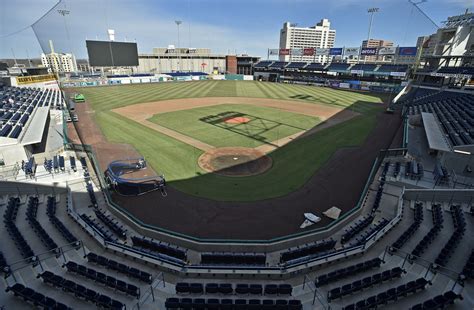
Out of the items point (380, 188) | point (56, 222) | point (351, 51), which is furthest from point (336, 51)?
point (56, 222)

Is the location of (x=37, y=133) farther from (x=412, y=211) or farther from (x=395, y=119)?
(x=395, y=119)

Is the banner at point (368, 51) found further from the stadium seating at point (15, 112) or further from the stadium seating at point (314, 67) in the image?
the stadium seating at point (15, 112)

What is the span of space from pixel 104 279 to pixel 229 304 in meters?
5.80

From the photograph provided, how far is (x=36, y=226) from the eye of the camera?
1440cm

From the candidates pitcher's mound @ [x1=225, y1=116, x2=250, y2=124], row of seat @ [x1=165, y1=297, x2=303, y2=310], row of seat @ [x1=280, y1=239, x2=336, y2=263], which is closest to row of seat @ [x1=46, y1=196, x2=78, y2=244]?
row of seat @ [x1=165, y1=297, x2=303, y2=310]

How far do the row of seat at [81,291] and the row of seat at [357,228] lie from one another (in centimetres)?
1180

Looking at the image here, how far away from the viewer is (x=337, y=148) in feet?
95.8

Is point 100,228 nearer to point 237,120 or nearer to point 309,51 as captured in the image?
point 237,120

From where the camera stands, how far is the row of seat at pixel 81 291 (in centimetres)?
1024

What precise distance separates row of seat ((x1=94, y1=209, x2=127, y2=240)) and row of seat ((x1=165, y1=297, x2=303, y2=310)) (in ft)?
19.7

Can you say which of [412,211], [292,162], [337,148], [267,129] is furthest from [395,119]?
[412,211]

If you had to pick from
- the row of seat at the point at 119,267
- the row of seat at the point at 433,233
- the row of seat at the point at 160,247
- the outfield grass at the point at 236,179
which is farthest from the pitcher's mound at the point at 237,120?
the row of seat at the point at 119,267

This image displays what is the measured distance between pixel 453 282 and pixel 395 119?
37.3m

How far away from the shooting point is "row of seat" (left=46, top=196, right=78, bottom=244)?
1396 centimetres
